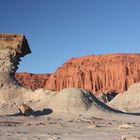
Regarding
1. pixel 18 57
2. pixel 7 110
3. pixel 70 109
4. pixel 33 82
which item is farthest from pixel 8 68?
pixel 33 82

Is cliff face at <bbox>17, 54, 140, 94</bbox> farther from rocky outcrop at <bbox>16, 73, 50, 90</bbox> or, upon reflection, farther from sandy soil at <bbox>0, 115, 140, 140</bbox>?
sandy soil at <bbox>0, 115, 140, 140</bbox>

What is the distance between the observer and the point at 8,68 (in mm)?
37531

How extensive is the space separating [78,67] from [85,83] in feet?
28.2

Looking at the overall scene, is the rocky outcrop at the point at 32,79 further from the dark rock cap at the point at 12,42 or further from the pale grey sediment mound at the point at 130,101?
the dark rock cap at the point at 12,42

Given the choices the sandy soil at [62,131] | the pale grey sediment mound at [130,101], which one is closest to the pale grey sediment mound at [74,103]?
the sandy soil at [62,131]

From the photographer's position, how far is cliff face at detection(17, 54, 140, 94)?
156125mm

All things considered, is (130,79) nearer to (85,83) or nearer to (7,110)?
(85,83)

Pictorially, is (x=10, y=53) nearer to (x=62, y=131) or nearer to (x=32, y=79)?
(x=62, y=131)

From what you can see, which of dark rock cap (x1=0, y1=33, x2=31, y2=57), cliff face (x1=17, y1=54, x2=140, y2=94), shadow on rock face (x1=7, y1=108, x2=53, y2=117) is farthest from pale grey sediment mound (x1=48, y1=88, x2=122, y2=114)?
cliff face (x1=17, y1=54, x2=140, y2=94)

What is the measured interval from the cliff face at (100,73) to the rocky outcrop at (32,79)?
42.4ft

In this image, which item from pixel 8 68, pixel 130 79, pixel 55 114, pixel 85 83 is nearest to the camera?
pixel 55 114

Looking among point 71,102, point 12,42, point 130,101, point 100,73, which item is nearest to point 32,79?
point 100,73

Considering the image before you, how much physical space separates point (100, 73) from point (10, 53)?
125836 millimetres

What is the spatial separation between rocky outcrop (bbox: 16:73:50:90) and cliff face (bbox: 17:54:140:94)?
42.4 ft
